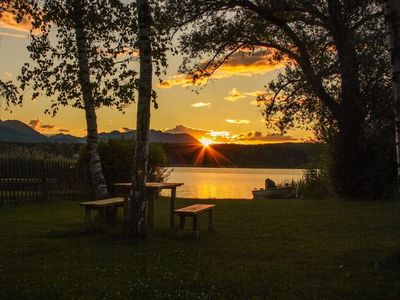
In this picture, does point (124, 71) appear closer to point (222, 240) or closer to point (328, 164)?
point (222, 240)

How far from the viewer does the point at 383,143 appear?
2366cm

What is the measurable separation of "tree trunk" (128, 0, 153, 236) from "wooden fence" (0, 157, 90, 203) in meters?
11.9

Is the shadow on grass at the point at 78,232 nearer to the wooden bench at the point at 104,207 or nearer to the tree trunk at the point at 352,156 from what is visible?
the wooden bench at the point at 104,207

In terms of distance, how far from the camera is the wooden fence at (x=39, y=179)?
2206 centimetres

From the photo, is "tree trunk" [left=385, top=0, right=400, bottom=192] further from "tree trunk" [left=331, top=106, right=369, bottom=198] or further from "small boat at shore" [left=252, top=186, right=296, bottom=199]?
"small boat at shore" [left=252, top=186, right=296, bottom=199]

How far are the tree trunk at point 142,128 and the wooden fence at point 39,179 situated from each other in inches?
467

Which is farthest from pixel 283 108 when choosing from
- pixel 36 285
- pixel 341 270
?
pixel 36 285

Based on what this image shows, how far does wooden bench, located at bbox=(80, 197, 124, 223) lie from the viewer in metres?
12.9

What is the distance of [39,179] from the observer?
76.8ft

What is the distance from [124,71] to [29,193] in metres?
11.5

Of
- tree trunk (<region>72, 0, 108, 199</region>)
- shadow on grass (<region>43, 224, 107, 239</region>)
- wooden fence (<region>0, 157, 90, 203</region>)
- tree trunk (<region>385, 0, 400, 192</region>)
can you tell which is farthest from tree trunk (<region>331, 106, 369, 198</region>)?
tree trunk (<region>385, 0, 400, 192</region>)

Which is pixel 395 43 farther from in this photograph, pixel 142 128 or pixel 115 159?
pixel 115 159

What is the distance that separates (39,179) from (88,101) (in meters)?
9.34

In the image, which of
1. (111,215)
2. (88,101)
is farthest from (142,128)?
(88,101)
